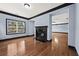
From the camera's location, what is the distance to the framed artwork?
250 inches

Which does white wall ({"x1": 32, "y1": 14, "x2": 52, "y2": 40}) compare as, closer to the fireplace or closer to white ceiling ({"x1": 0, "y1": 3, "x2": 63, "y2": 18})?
the fireplace

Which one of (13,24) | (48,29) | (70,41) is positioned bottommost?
(70,41)

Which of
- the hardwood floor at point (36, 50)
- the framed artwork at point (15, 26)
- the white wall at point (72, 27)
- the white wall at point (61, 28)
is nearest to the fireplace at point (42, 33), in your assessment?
the hardwood floor at point (36, 50)

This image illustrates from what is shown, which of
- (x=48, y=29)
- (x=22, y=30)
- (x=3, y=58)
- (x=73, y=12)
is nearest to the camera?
(x=3, y=58)

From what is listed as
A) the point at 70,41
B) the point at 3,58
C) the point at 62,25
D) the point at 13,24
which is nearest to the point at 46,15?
the point at 70,41

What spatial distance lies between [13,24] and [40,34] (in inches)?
103

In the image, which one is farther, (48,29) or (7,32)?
(7,32)

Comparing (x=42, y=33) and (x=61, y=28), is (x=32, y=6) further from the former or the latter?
(x=61, y=28)

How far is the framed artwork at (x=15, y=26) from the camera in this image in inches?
250

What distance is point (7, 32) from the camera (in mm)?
6223

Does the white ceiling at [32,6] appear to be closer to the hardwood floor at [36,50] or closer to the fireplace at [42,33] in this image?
the fireplace at [42,33]

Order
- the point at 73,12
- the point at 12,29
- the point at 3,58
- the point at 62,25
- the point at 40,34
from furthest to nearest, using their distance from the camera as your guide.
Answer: the point at 62,25
the point at 12,29
the point at 40,34
the point at 73,12
the point at 3,58

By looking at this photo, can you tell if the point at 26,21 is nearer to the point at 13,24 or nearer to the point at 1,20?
the point at 13,24

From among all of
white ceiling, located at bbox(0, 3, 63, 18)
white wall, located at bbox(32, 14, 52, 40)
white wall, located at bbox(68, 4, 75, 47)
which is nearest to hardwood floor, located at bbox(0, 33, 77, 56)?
white wall, located at bbox(68, 4, 75, 47)
